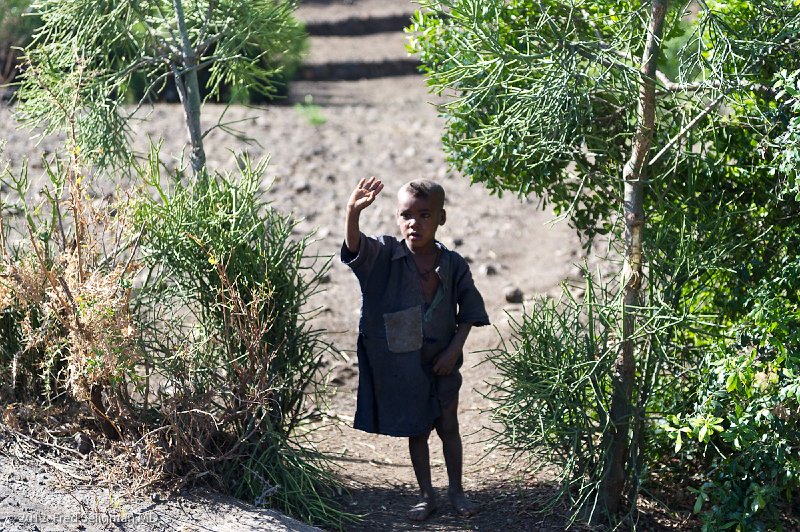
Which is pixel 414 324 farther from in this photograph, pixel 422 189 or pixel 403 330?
pixel 422 189

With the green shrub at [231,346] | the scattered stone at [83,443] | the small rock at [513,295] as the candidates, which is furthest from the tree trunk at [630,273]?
the small rock at [513,295]

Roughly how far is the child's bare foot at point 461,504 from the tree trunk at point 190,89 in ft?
5.33

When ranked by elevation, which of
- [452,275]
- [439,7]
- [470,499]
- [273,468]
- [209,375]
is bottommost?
[470,499]

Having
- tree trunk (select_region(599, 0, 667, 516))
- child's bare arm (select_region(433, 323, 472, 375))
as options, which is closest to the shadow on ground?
tree trunk (select_region(599, 0, 667, 516))

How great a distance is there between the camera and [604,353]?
382cm

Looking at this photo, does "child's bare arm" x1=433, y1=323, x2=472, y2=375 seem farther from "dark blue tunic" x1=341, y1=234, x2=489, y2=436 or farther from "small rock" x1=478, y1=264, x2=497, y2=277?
"small rock" x1=478, y1=264, x2=497, y2=277

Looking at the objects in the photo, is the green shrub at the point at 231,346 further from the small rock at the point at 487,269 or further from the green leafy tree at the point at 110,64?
the small rock at the point at 487,269

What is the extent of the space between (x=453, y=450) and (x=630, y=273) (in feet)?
3.05

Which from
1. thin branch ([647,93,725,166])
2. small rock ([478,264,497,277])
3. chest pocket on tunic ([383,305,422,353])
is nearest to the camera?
thin branch ([647,93,725,166])

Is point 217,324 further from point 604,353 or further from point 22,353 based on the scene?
point 604,353

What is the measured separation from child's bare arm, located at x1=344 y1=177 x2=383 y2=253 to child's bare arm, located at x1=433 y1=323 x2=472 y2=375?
1.64 feet

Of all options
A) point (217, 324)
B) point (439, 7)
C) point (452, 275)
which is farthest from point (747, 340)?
point (217, 324)

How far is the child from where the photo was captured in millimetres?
3887

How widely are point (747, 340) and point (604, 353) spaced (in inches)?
19.7
